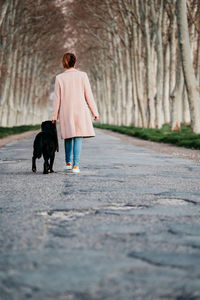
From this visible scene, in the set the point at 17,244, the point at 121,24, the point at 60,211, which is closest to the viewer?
the point at 17,244

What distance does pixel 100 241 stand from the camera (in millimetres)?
3014

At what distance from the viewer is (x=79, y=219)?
12.0 feet

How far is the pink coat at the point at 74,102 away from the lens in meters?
7.53

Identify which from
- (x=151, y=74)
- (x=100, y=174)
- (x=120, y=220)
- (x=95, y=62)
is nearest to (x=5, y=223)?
(x=120, y=220)

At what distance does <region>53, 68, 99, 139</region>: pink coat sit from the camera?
753cm

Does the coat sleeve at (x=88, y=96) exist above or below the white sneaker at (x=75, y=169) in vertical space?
above

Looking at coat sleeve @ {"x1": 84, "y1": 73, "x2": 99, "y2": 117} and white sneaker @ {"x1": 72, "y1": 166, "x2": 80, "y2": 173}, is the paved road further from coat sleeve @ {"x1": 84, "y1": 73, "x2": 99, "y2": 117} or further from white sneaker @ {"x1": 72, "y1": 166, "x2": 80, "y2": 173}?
coat sleeve @ {"x1": 84, "y1": 73, "x2": 99, "y2": 117}

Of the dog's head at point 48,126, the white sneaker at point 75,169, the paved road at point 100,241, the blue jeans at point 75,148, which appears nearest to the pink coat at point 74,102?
the blue jeans at point 75,148

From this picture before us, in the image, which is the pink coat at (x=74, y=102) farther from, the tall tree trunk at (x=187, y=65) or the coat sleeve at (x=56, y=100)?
the tall tree trunk at (x=187, y=65)

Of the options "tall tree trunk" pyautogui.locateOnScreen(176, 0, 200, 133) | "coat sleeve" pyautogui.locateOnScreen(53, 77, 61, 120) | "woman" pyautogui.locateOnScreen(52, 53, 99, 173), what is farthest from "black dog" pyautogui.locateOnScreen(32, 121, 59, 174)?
"tall tree trunk" pyautogui.locateOnScreen(176, 0, 200, 133)

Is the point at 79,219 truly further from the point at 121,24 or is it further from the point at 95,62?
the point at 95,62

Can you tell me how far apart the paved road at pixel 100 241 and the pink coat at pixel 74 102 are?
1.91 m

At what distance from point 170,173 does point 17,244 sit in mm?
4455

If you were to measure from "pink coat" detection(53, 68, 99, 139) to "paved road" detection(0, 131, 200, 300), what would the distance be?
191 centimetres
